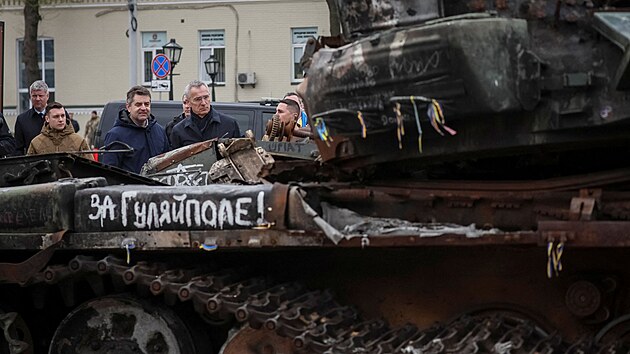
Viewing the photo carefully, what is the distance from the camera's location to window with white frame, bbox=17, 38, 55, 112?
40.9 meters

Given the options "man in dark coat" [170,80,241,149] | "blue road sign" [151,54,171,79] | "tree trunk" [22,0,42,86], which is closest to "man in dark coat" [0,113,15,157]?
"man in dark coat" [170,80,241,149]

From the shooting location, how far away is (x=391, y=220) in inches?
234

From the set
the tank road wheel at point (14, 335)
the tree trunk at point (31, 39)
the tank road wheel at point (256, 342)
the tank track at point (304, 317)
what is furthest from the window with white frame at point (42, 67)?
the tank road wheel at point (256, 342)

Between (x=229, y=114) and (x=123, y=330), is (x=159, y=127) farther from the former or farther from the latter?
(x=229, y=114)

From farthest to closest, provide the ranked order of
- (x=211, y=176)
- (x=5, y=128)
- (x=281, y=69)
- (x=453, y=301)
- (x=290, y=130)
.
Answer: (x=281, y=69)
(x=5, y=128)
(x=290, y=130)
(x=211, y=176)
(x=453, y=301)

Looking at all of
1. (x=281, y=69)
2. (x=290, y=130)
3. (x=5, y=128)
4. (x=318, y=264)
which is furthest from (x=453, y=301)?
(x=281, y=69)

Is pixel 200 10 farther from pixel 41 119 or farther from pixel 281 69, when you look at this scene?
pixel 41 119

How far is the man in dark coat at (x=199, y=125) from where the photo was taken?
10789mm

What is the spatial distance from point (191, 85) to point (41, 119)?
2870 mm

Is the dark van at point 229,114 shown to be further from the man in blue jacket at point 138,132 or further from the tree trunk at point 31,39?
the tree trunk at point 31,39

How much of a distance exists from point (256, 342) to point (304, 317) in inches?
16.4

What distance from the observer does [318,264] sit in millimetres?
6785

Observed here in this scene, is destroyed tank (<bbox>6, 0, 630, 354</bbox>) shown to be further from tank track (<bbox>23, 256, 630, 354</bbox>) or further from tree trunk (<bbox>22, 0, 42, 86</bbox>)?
tree trunk (<bbox>22, 0, 42, 86</bbox>)

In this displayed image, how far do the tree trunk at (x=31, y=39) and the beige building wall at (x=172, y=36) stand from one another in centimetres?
Result: 155
